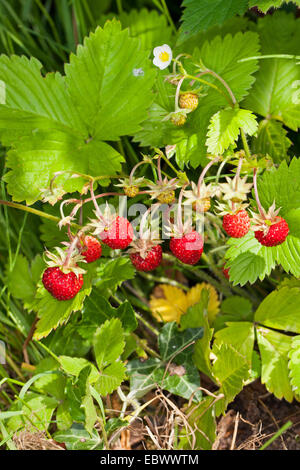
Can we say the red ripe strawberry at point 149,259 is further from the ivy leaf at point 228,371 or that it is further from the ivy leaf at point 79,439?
the ivy leaf at point 79,439

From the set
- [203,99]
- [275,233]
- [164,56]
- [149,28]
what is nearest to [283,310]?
[275,233]

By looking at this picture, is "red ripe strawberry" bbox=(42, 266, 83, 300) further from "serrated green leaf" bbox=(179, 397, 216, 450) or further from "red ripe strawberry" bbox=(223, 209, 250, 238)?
"serrated green leaf" bbox=(179, 397, 216, 450)

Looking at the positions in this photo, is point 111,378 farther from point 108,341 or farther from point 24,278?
point 24,278

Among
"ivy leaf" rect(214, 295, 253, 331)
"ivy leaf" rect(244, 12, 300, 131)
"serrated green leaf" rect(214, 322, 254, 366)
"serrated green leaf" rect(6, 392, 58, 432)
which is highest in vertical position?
"ivy leaf" rect(244, 12, 300, 131)

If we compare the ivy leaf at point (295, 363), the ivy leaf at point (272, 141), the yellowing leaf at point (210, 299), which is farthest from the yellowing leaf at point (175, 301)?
the ivy leaf at point (272, 141)

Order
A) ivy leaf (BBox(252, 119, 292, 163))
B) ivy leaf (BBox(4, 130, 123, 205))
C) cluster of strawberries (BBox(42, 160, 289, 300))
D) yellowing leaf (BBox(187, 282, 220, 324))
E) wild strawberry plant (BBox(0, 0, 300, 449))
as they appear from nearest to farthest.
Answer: cluster of strawberries (BBox(42, 160, 289, 300)) < wild strawberry plant (BBox(0, 0, 300, 449)) < ivy leaf (BBox(4, 130, 123, 205)) < ivy leaf (BBox(252, 119, 292, 163)) < yellowing leaf (BBox(187, 282, 220, 324))

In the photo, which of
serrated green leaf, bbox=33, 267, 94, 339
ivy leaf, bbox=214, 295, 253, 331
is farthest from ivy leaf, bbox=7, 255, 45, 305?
ivy leaf, bbox=214, 295, 253, 331

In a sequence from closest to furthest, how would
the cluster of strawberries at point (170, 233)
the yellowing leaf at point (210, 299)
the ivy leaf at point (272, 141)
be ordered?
the cluster of strawberries at point (170, 233), the ivy leaf at point (272, 141), the yellowing leaf at point (210, 299)
